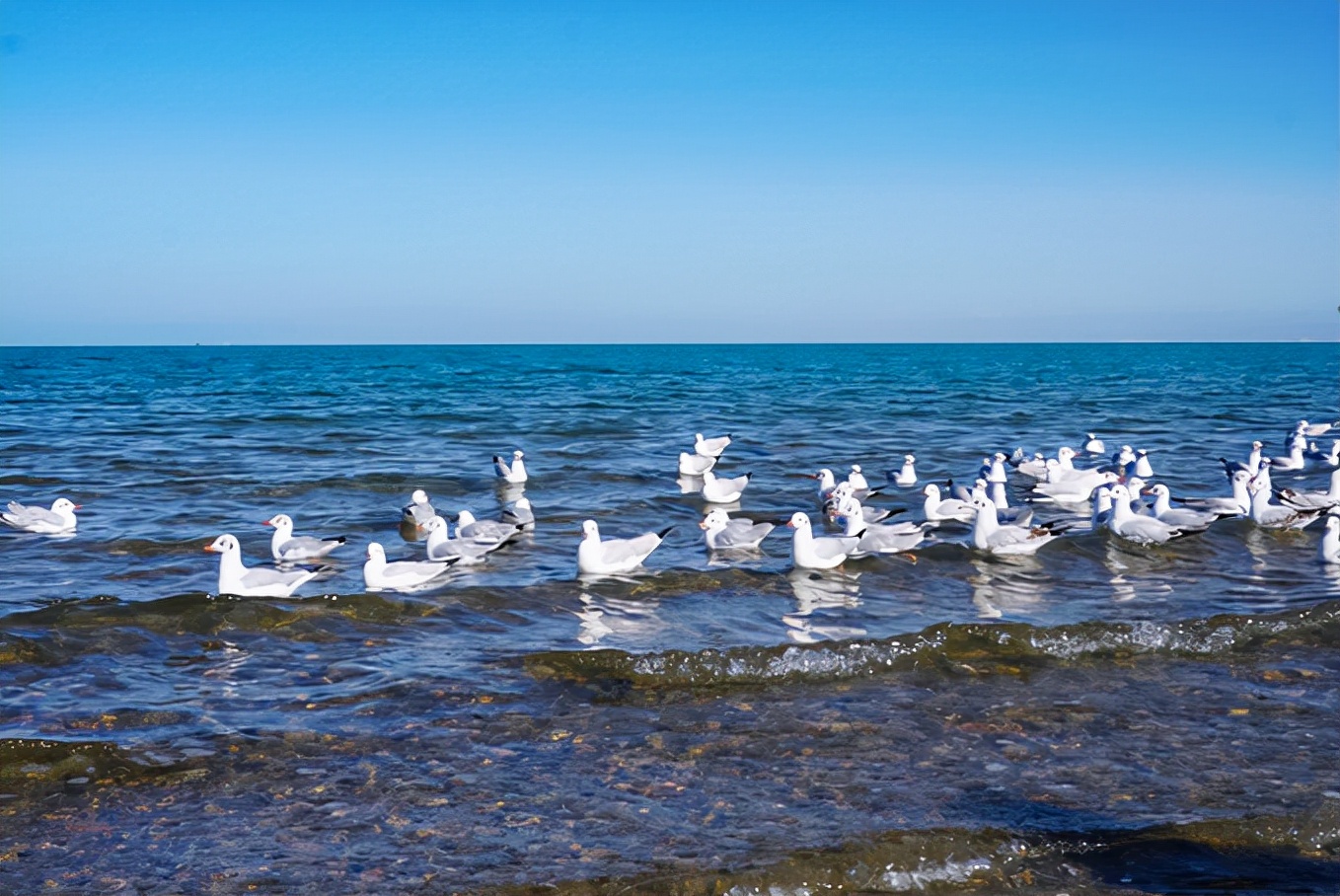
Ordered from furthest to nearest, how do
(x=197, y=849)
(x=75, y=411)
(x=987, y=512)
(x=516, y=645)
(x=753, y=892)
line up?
(x=75, y=411) < (x=987, y=512) < (x=516, y=645) < (x=197, y=849) < (x=753, y=892)

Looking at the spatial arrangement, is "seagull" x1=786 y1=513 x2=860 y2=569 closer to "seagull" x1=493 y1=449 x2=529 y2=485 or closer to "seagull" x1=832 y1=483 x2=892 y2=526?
"seagull" x1=832 y1=483 x2=892 y2=526

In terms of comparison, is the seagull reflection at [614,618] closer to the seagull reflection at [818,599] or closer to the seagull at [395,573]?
the seagull reflection at [818,599]

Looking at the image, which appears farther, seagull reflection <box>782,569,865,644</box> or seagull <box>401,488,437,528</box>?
seagull <box>401,488,437,528</box>

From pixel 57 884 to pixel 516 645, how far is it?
480 cm

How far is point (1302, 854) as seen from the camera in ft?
20.0

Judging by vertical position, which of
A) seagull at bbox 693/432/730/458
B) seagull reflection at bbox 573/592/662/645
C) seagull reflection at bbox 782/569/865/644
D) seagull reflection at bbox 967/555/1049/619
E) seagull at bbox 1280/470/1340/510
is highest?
seagull at bbox 693/432/730/458

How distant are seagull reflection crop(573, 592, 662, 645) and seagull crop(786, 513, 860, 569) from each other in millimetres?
2281

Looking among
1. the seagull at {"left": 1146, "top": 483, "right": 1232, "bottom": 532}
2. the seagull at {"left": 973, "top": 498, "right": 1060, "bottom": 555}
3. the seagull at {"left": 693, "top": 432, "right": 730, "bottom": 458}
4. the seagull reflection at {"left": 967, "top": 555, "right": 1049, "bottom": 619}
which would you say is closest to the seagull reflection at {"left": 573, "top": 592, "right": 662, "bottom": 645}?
the seagull reflection at {"left": 967, "top": 555, "right": 1049, "bottom": 619}

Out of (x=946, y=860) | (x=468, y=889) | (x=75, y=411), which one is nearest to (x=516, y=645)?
(x=468, y=889)

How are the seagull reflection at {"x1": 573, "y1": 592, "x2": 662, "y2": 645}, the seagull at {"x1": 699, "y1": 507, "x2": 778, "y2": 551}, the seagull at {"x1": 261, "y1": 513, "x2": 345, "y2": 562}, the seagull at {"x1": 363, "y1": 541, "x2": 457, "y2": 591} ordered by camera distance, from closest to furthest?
the seagull reflection at {"x1": 573, "y1": 592, "x2": 662, "y2": 645}, the seagull at {"x1": 363, "y1": 541, "x2": 457, "y2": 591}, the seagull at {"x1": 261, "y1": 513, "x2": 345, "y2": 562}, the seagull at {"x1": 699, "y1": 507, "x2": 778, "y2": 551}

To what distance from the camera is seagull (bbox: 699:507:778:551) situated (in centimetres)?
1509

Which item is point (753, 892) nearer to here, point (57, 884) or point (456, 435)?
point (57, 884)

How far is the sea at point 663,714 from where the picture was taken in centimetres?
614

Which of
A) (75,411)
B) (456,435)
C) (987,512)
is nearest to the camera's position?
(987,512)
